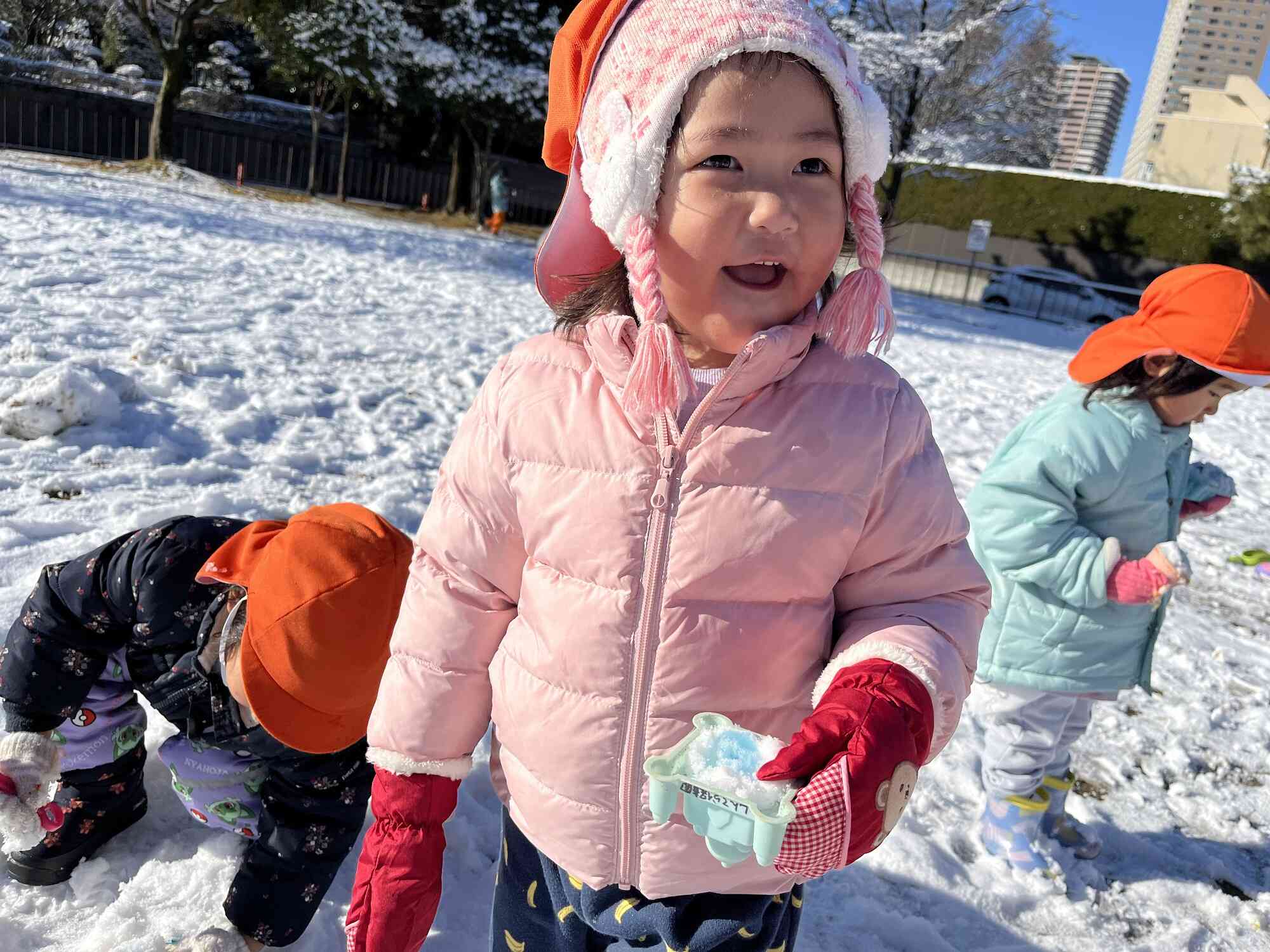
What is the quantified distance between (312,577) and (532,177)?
858 inches

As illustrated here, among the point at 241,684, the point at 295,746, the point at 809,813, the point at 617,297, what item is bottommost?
the point at 295,746

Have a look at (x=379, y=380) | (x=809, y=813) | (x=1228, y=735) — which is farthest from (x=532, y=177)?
(x=809, y=813)

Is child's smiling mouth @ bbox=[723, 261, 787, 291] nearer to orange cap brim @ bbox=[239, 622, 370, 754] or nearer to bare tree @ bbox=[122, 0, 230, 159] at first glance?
orange cap brim @ bbox=[239, 622, 370, 754]

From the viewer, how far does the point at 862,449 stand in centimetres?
124

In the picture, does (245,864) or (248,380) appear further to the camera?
(248,380)

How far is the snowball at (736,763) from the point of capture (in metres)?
1.01

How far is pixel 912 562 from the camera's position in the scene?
1.25 meters

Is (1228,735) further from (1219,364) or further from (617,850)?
(617,850)

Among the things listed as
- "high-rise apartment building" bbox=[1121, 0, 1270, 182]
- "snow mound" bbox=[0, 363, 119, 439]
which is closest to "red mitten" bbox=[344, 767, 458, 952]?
"snow mound" bbox=[0, 363, 119, 439]

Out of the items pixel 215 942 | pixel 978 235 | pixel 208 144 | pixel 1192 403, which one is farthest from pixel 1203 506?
pixel 208 144

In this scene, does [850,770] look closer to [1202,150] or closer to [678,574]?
[678,574]

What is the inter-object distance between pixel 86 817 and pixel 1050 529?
7.56 ft

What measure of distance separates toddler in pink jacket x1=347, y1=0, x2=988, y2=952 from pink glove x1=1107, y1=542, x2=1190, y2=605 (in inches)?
41.5

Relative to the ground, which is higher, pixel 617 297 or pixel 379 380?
pixel 617 297
